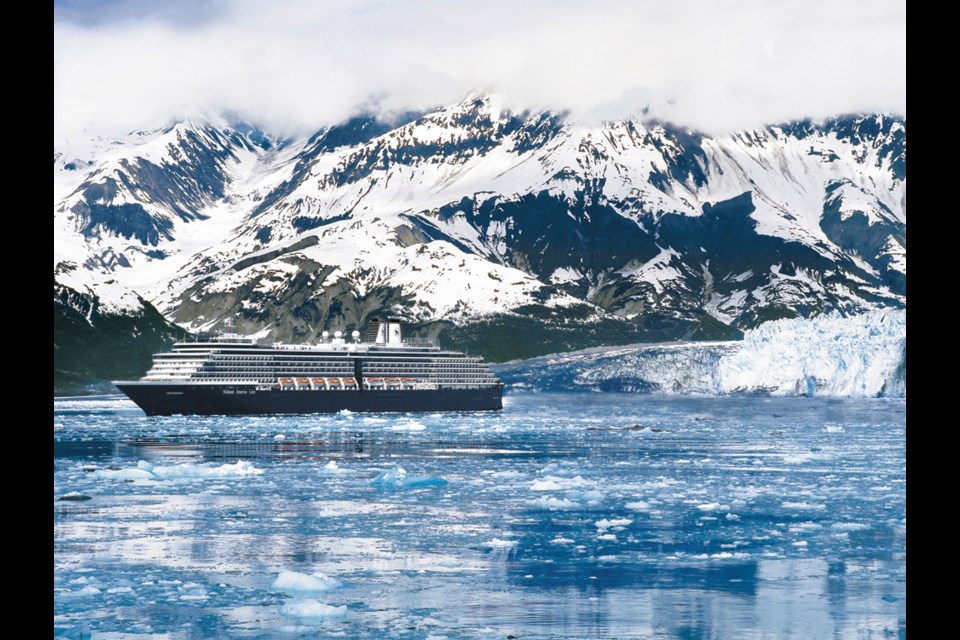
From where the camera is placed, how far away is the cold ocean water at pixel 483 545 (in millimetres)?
26188

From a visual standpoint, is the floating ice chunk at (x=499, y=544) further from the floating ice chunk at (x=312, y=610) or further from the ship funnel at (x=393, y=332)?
the ship funnel at (x=393, y=332)

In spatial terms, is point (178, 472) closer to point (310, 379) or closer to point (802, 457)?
point (802, 457)

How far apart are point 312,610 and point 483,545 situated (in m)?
10.7

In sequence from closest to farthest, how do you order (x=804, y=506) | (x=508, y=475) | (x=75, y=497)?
(x=804, y=506) → (x=75, y=497) → (x=508, y=475)

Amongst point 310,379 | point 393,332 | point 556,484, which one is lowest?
point 556,484

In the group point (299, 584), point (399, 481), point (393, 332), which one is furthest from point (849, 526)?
point (393, 332)

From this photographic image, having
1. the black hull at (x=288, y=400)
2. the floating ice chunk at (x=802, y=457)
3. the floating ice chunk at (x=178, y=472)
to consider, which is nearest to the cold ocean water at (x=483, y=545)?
the floating ice chunk at (x=178, y=472)

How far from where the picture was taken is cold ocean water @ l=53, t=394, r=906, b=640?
85.9ft

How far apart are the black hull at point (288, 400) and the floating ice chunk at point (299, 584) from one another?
118 m

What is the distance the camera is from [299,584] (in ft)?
96.6

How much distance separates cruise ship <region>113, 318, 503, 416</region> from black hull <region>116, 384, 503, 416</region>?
118 millimetres

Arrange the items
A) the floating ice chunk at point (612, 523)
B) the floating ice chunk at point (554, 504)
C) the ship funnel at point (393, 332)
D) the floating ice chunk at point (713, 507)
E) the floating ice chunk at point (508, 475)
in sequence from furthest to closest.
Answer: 1. the ship funnel at point (393, 332)
2. the floating ice chunk at point (508, 475)
3. the floating ice chunk at point (554, 504)
4. the floating ice chunk at point (713, 507)
5. the floating ice chunk at point (612, 523)

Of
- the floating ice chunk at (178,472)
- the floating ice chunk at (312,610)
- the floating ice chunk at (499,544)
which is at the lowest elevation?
the floating ice chunk at (178,472)
